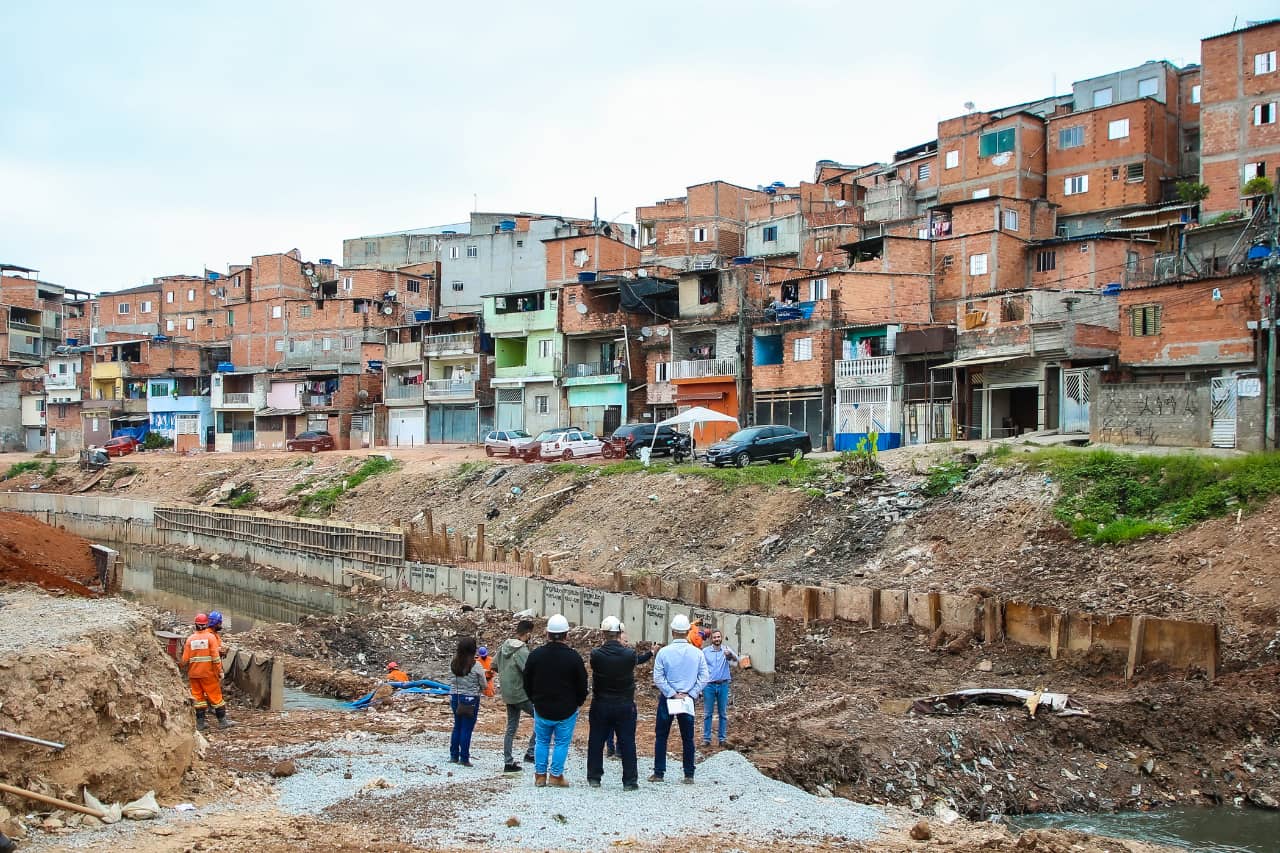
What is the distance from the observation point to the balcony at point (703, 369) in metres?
50.0

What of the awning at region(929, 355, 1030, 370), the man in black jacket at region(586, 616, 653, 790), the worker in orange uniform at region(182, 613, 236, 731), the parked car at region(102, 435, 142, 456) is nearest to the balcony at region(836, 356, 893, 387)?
the awning at region(929, 355, 1030, 370)

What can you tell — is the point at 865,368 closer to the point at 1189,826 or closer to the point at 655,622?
the point at 655,622

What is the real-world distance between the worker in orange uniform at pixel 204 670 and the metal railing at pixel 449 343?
49354 mm

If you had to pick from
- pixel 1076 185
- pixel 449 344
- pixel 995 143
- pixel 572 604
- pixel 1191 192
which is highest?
pixel 995 143

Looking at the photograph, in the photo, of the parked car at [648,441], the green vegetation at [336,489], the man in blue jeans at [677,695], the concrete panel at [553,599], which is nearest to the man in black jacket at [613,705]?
the man in blue jeans at [677,695]

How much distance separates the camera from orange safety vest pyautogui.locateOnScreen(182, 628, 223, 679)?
14.8 metres

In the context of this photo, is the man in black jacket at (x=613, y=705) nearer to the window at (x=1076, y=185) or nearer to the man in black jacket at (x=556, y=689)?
the man in black jacket at (x=556, y=689)

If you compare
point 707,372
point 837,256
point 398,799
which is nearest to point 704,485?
point 707,372

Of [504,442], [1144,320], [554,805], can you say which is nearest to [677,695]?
[554,805]

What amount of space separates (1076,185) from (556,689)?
5808 centimetres

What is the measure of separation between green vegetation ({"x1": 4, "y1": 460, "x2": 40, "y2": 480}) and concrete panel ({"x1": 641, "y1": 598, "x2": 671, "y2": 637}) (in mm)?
58827

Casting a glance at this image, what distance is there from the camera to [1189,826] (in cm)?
1350

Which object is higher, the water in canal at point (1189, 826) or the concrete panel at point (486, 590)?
the concrete panel at point (486, 590)

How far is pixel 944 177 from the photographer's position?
218 ft
